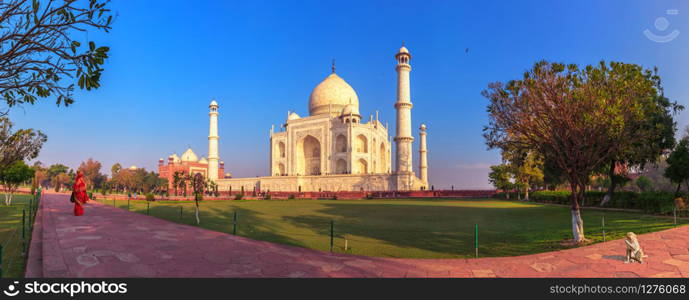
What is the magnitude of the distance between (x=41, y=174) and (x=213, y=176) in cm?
4792

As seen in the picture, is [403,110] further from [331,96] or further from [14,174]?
[14,174]

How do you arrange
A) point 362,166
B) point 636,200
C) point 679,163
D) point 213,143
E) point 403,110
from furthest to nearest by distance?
point 213,143
point 362,166
point 403,110
point 679,163
point 636,200

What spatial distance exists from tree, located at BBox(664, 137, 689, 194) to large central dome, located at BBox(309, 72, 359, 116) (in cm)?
3923

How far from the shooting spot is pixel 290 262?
6332 millimetres

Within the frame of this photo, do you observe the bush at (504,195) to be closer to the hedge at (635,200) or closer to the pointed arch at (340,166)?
the hedge at (635,200)

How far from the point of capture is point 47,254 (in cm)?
641

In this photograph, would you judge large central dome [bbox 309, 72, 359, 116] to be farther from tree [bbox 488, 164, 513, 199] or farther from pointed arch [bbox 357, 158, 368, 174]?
tree [bbox 488, 164, 513, 199]

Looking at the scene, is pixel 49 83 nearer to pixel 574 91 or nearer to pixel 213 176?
pixel 574 91

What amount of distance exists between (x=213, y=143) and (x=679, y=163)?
50.4 metres

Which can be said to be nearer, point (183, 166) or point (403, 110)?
point (403, 110)

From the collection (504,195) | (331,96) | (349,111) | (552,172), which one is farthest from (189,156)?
(552,172)

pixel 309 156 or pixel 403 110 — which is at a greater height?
pixel 403 110

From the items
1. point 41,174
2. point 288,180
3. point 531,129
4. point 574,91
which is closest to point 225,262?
point 531,129

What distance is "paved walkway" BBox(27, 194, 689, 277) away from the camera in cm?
561
